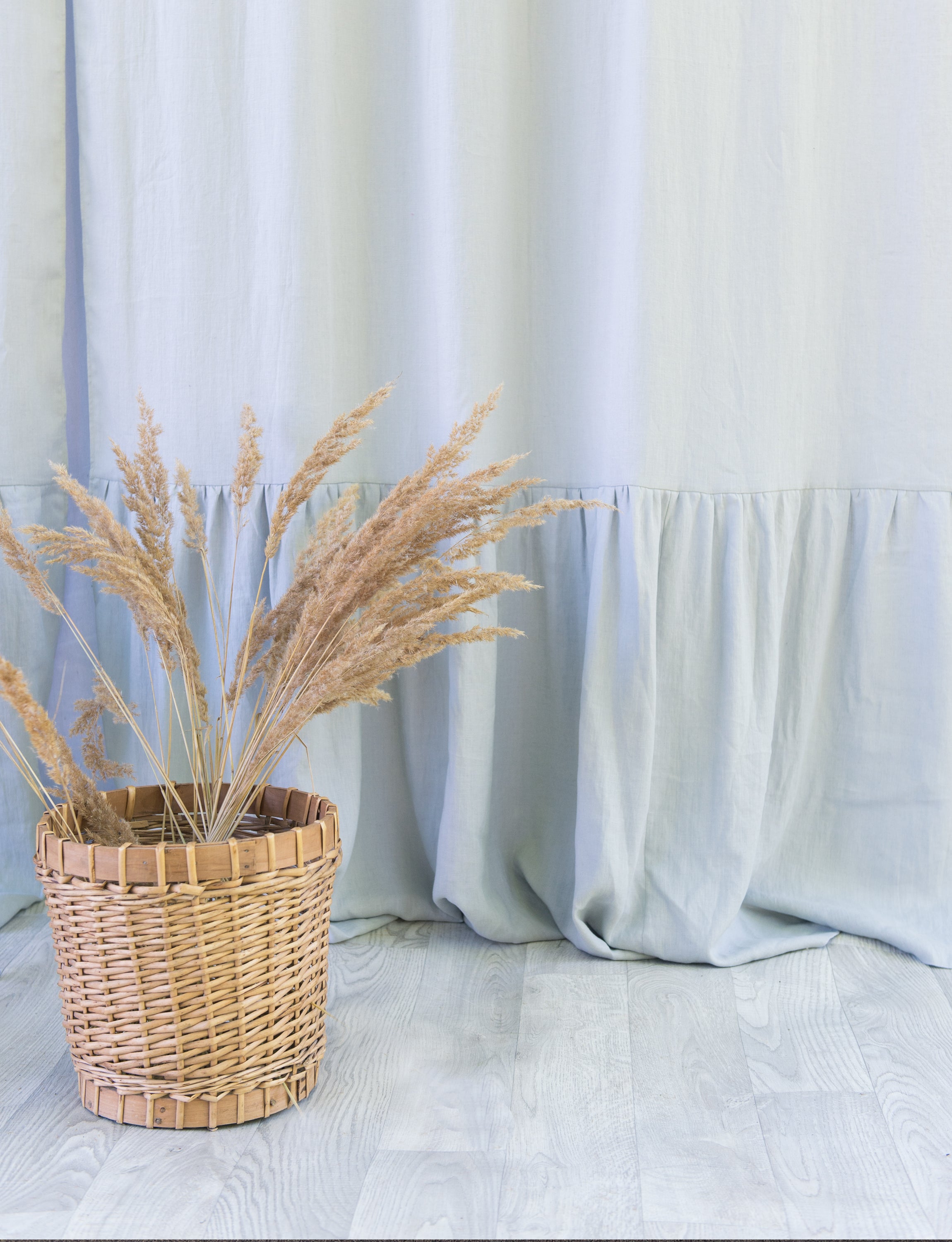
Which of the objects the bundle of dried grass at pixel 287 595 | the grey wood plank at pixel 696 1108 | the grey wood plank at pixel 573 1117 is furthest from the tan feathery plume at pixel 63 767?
the grey wood plank at pixel 696 1108

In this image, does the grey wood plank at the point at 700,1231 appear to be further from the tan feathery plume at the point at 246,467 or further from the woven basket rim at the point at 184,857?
the tan feathery plume at the point at 246,467

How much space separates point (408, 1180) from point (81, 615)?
0.99m

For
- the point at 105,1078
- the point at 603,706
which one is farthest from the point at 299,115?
the point at 105,1078

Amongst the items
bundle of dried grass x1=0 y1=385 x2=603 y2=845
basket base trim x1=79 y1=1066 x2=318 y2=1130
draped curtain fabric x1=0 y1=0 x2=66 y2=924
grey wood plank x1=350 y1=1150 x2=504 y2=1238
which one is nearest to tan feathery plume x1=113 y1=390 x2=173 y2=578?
bundle of dried grass x1=0 y1=385 x2=603 y2=845

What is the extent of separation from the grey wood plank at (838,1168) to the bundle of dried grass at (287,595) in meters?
0.60

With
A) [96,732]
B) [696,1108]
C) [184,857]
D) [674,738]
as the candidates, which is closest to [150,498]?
[96,732]

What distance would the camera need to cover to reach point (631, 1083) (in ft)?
3.92

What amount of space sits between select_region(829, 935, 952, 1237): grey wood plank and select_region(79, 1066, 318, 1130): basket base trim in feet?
2.12

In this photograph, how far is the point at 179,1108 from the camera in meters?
1.10

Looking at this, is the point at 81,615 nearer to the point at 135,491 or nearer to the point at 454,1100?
the point at 135,491

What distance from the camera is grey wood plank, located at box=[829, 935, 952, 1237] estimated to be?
105 centimetres

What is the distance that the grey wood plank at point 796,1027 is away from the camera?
3.97 feet

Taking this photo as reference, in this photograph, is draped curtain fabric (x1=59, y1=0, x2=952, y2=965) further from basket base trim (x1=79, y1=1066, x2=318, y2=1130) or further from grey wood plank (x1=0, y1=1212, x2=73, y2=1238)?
grey wood plank (x1=0, y1=1212, x2=73, y2=1238)

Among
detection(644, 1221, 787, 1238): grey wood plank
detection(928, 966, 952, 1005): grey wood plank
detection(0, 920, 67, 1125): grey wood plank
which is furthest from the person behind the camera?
detection(928, 966, 952, 1005): grey wood plank
